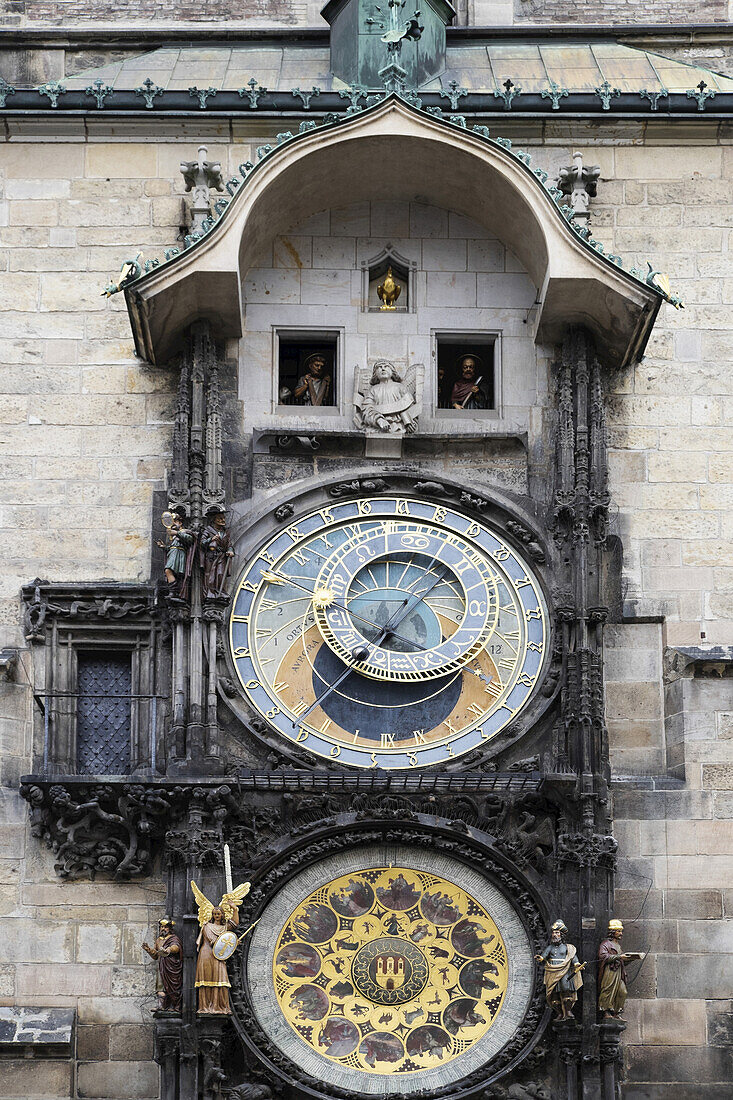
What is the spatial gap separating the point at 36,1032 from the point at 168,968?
2.82 ft

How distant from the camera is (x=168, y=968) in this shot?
13133 millimetres

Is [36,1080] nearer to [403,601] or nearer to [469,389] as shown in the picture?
[403,601]

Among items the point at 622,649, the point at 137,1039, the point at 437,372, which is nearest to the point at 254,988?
the point at 137,1039

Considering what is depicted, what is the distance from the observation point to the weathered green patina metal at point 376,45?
51.8 feet

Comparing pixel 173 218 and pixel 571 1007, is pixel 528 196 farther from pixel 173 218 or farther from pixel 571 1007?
pixel 571 1007

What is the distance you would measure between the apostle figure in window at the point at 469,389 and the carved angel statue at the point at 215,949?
134 inches

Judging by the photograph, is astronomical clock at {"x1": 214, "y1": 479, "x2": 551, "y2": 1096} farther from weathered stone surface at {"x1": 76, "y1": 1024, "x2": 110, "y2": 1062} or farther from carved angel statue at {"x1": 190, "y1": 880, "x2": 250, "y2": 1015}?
weathered stone surface at {"x1": 76, "y1": 1024, "x2": 110, "y2": 1062}

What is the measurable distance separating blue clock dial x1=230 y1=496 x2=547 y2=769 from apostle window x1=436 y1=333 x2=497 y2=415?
80 centimetres

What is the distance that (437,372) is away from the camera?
592 inches

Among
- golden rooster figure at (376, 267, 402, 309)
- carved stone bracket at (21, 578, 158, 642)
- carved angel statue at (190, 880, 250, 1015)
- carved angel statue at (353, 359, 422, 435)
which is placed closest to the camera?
carved angel statue at (190, 880, 250, 1015)

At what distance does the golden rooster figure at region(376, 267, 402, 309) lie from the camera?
1508 centimetres

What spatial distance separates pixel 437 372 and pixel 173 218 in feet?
6.11

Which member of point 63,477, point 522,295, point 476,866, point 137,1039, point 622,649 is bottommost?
point 137,1039

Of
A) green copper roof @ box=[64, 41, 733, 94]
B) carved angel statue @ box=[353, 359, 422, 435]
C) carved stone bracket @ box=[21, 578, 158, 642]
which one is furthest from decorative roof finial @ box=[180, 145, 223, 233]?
carved stone bracket @ box=[21, 578, 158, 642]
